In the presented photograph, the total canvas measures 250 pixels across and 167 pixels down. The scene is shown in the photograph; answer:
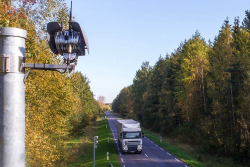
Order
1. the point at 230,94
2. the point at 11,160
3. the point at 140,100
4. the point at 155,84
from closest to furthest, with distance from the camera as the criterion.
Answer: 1. the point at 11,160
2. the point at 230,94
3. the point at 155,84
4. the point at 140,100

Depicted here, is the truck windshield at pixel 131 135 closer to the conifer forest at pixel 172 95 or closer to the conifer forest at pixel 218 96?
the conifer forest at pixel 172 95

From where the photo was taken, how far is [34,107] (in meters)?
16.2

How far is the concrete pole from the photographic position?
10.1 feet

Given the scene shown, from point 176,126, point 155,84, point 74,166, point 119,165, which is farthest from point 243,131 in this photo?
point 155,84

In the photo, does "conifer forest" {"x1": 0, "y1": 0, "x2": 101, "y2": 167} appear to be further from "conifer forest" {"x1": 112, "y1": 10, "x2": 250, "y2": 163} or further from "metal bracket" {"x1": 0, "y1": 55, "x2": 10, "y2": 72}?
"conifer forest" {"x1": 112, "y1": 10, "x2": 250, "y2": 163}

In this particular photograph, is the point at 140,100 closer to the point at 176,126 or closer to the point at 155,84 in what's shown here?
the point at 155,84

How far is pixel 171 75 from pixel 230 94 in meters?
22.6

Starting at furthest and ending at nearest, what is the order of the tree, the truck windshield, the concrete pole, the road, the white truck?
1. the tree
2. the truck windshield
3. the white truck
4. the road
5. the concrete pole

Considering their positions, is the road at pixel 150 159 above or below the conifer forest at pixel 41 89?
below

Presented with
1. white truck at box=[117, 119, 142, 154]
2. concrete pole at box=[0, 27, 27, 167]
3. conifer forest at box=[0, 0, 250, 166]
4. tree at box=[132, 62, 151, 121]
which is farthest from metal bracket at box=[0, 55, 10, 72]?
tree at box=[132, 62, 151, 121]

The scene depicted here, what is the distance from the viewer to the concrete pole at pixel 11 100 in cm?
308

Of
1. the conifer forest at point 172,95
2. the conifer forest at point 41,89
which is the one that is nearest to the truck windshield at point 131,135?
the conifer forest at point 172,95

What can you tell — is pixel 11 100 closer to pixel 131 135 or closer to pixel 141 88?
pixel 131 135

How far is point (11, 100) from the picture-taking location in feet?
10.3
